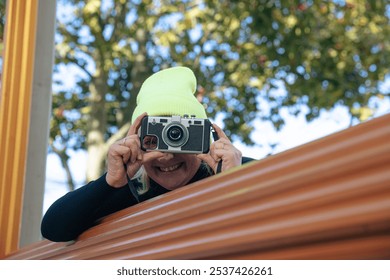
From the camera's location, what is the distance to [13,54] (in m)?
1.93

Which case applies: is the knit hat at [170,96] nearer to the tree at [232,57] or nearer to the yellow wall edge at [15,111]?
the yellow wall edge at [15,111]

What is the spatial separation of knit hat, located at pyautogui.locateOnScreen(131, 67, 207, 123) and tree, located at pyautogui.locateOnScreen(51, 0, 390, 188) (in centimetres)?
382

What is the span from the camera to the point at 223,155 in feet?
3.76

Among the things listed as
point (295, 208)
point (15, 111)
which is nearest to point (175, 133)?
point (295, 208)

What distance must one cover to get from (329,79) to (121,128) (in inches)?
82.8

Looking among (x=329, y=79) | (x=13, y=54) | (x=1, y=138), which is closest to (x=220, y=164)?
(x=1, y=138)

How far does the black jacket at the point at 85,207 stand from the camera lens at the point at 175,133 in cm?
13

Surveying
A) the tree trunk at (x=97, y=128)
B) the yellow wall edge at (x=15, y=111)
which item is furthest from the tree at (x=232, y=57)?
the yellow wall edge at (x=15, y=111)

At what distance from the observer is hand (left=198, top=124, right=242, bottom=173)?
3.72 feet

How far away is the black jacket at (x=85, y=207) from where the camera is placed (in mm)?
1212

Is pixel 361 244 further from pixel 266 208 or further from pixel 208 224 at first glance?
pixel 208 224

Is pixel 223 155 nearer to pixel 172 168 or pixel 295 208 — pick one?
pixel 172 168

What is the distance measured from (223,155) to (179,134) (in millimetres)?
90

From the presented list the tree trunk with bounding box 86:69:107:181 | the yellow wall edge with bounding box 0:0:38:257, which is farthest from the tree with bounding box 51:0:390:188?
the yellow wall edge with bounding box 0:0:38:257
